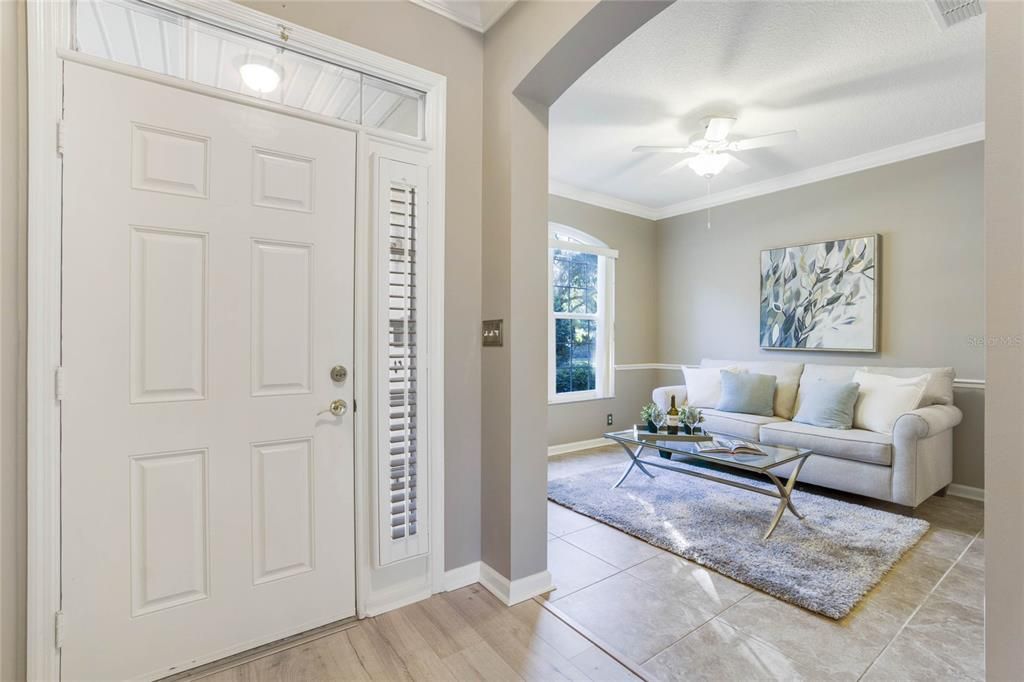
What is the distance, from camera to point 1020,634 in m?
0.80

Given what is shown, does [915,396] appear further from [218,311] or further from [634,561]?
[218,311]

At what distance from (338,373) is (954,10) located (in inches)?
126

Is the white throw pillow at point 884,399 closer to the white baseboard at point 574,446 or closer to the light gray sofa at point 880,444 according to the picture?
the light gray sofa at point 880,444

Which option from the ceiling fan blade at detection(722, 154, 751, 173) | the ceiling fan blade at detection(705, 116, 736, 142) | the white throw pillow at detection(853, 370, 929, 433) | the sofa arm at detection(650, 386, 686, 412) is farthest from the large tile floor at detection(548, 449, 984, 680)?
the ceiling fan blade at detection(722, 154, 751, 173)

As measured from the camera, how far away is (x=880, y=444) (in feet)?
10.3

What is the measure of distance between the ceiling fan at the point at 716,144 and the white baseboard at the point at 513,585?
2.90 m

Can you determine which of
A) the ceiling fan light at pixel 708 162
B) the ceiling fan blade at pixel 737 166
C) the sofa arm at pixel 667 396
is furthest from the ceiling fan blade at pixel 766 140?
the sofa arm at pixel 667 396

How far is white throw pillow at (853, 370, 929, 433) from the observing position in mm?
3314

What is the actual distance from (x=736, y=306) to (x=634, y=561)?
134 inches

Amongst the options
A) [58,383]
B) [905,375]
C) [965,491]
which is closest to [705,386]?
[905,375]

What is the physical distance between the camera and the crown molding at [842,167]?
3535 millimetres

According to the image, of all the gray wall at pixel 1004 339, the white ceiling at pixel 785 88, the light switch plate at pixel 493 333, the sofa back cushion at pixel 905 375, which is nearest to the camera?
the gray wall at pixel 1004 339

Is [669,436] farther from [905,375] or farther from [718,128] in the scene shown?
[718,128]

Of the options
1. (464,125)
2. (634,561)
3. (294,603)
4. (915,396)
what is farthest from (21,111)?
(915,396)
